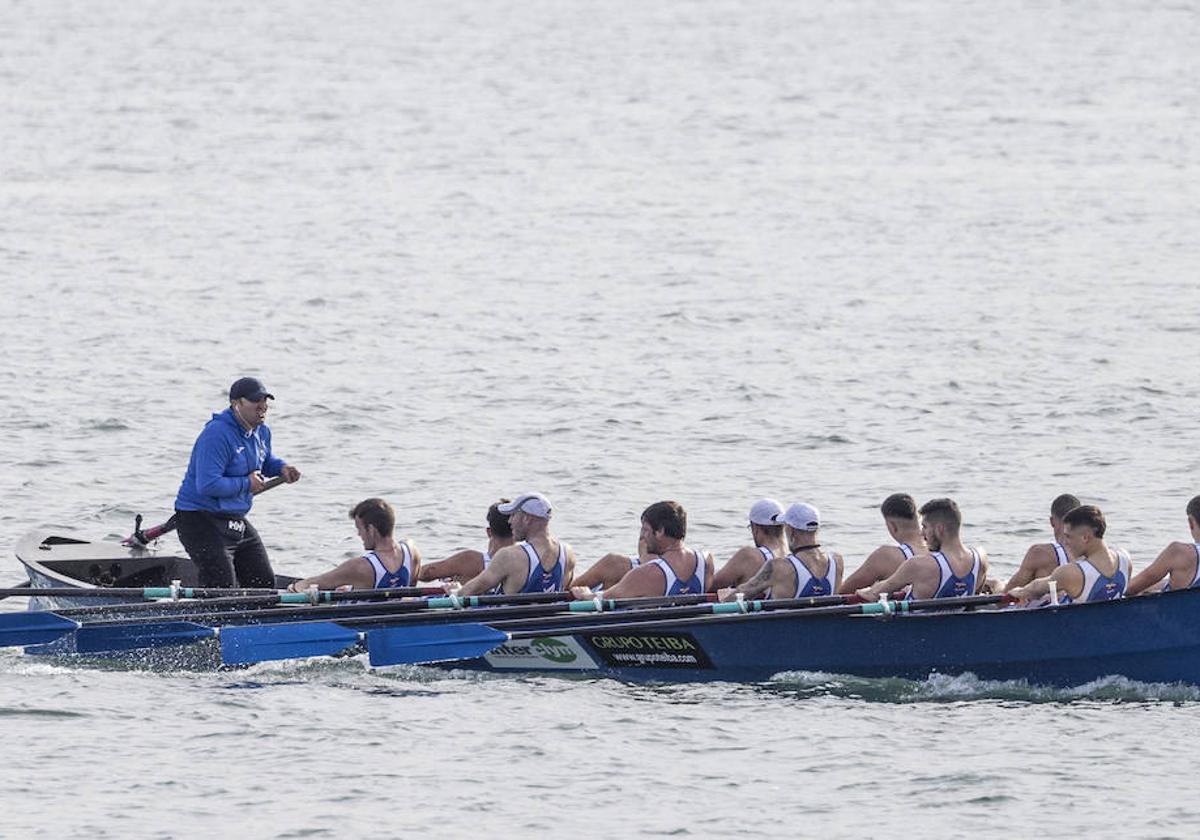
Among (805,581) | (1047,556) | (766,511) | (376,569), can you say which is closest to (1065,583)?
(1047,556)

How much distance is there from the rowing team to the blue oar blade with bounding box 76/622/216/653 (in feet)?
3.69

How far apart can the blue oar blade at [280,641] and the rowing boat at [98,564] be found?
228cm

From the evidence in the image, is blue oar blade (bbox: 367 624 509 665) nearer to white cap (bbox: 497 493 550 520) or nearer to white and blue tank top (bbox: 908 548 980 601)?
white cap (bbox: 497 493 550 520)

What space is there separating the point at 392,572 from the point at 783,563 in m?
3.40

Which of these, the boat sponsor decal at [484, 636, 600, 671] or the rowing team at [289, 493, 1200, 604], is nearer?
the rowing team at [289, 493, 1200, 604]

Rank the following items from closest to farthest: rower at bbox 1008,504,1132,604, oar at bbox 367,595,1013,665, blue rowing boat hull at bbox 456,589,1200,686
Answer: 1. blue rowing boat hull at bbox 456,589,1200,686
2. rower at bbox 1008,504,1132,604
3. oar at bbox 367,595,1013,665

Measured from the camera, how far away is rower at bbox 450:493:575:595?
1991 centimetres

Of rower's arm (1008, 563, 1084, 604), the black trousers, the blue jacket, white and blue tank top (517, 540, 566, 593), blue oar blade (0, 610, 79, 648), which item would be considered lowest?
blue oar blade (0, 610, 79, 648)

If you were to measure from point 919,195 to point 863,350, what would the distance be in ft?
53.5

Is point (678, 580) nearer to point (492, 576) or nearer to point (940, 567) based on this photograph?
point (492, 576)

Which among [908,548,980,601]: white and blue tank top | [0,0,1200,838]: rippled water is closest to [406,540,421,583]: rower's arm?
[0,0,1200,838]: rippled water

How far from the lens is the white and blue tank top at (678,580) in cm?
1975

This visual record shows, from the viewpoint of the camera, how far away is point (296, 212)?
50.9 metres

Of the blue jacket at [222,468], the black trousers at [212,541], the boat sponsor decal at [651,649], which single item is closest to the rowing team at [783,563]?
the boat sponsor decal at [651,649]
